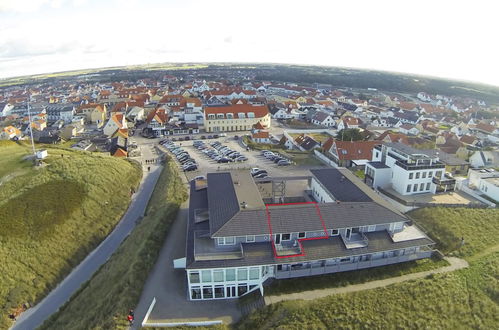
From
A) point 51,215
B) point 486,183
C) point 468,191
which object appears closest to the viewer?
point 51,215

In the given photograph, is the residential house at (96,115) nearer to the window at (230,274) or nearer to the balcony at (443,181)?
the window at (230,274)

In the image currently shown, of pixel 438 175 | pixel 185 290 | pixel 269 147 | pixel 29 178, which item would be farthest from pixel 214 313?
pixel 269 147

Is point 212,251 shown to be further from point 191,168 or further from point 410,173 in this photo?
point 191,168

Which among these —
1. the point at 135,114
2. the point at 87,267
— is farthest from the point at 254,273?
the point at 135,114

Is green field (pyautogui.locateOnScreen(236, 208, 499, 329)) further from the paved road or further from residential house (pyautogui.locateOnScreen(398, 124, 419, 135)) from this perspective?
residential house (pyautogui.locateOnScreen(398, 124, 419, 135))

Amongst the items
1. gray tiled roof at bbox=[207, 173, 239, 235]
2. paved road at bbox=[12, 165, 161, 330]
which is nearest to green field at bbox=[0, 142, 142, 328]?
paved road at bbox=[12, 165, 161, 330]

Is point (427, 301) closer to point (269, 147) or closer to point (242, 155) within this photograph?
point (242, 155)
